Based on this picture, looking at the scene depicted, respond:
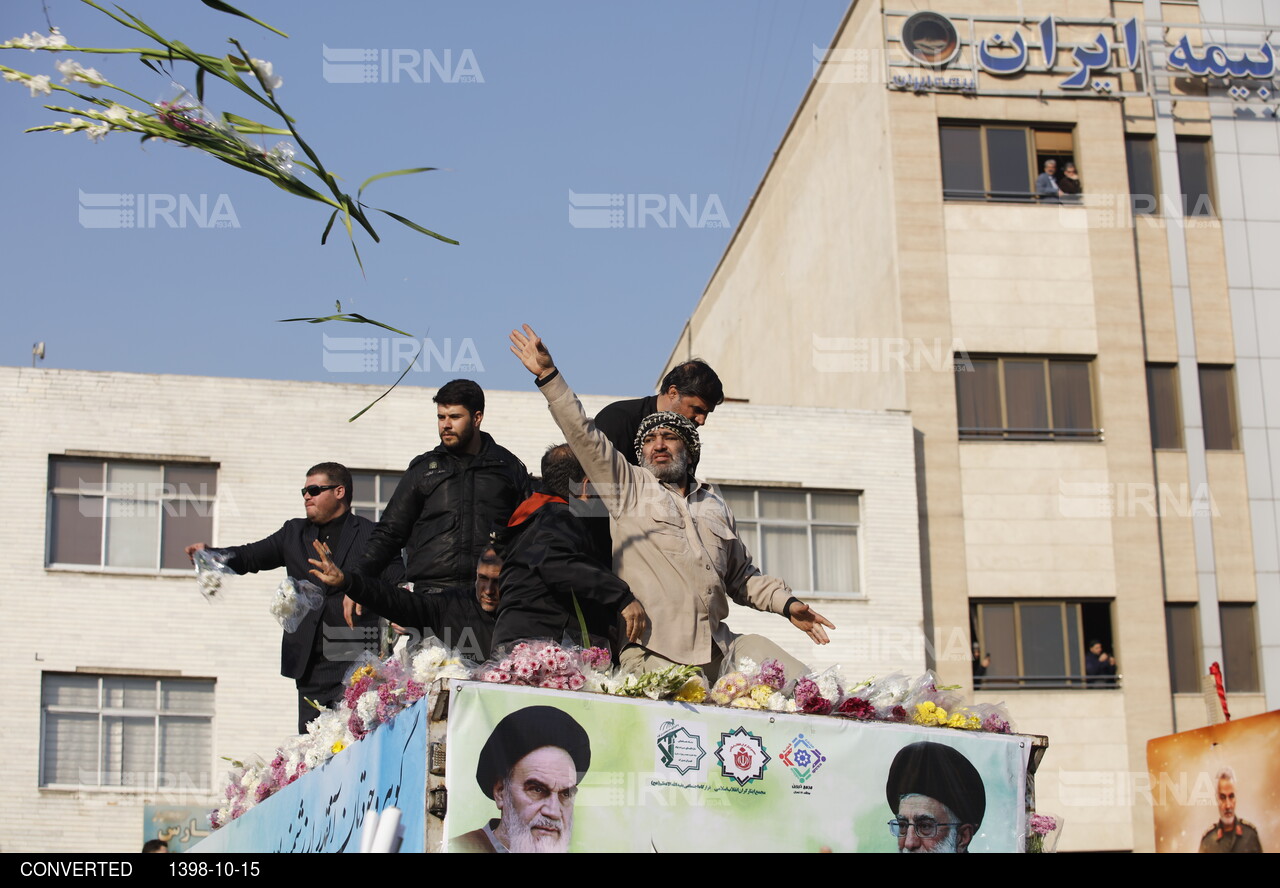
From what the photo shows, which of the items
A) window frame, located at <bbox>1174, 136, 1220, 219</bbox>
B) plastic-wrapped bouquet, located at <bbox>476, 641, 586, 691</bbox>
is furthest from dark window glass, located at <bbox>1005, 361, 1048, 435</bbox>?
plastic-wrapped bouquet, located at <bbox>476, 641, 586, 691</bbox>

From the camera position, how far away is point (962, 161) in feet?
92.5

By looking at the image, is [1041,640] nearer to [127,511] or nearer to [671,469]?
[127,511]

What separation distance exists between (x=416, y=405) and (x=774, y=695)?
1912 cm

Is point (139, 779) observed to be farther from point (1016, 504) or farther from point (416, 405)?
point (1016, 504)

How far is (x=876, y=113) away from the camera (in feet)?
Result: 93.5

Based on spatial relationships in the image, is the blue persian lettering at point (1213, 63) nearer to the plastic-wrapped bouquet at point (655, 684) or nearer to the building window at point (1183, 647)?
the building window at point (1183, 647)

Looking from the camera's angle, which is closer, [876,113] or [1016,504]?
[1016,504]

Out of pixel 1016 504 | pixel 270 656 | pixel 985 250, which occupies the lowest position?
pixel 270 656

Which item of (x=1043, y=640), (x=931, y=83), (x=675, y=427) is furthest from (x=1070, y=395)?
(x=675, y=427)

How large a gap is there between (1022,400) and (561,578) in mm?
21494

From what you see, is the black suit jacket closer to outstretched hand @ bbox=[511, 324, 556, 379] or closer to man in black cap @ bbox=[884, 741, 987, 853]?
outstretched hand @ bbox=[511, 324, 556, 379]

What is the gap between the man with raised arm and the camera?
6.73m

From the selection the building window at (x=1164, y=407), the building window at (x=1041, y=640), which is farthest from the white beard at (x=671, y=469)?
the building window at (x=1164, y=407)
